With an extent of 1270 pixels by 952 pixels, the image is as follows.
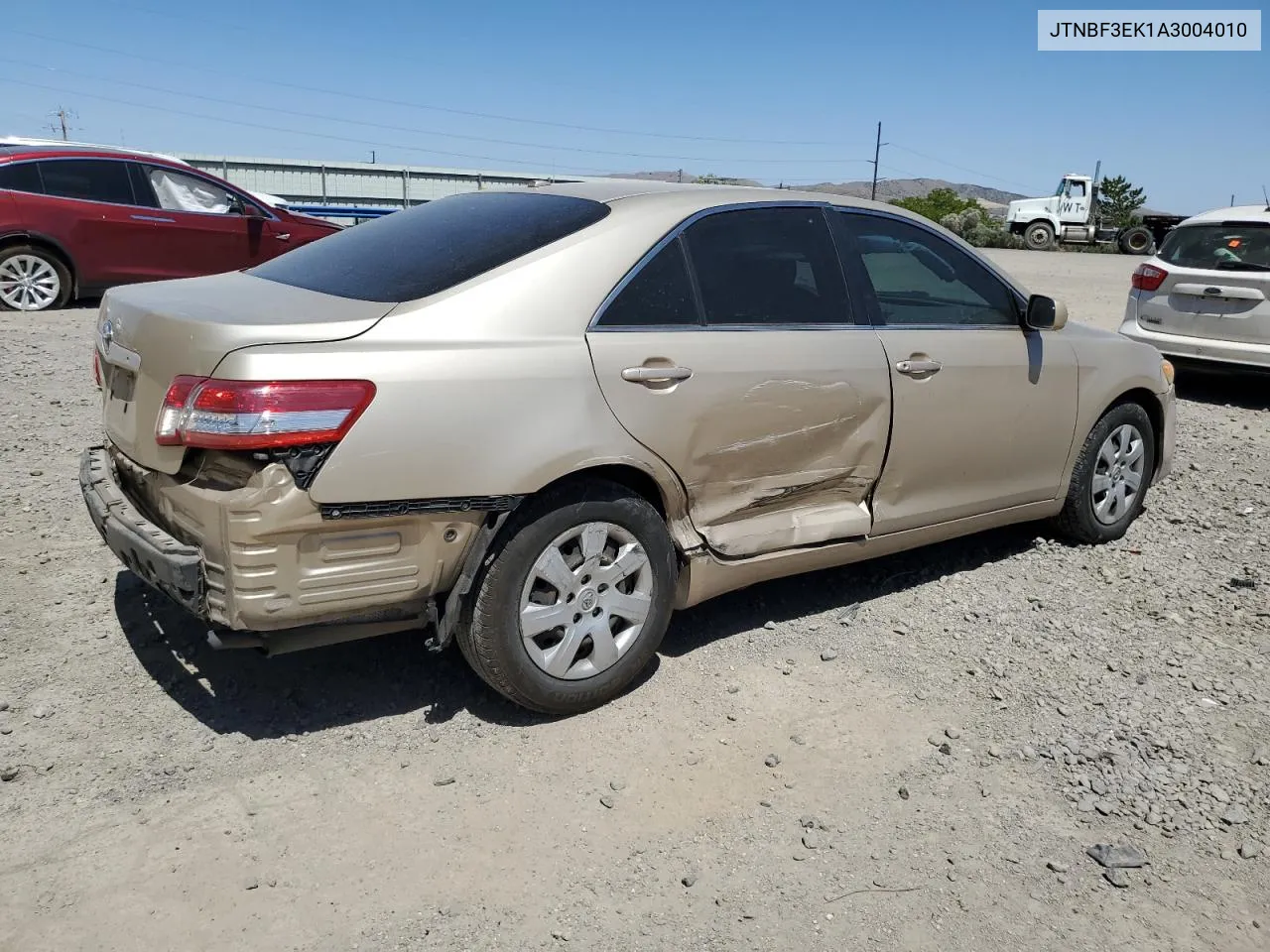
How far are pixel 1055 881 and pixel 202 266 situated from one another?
10.7 meters

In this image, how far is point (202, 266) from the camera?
11.4 m

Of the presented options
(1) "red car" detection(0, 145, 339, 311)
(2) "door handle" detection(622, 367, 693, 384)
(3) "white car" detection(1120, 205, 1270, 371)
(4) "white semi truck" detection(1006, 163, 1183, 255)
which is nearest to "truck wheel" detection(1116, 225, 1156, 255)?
(4) "white semi truck" detection(1006, 163, 1183, 255)

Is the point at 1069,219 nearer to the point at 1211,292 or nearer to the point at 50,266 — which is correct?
the point at 1211,292

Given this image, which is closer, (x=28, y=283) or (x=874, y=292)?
(x=874, y=292)

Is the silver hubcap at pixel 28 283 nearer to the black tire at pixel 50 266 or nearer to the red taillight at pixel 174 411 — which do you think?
the black tire at pixel 50 266

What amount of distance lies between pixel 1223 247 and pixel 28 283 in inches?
427

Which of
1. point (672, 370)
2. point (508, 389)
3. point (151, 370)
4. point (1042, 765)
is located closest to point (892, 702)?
point (1042, 765)

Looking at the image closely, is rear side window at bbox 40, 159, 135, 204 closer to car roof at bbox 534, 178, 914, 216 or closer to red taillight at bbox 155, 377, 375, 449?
car roof at bbox 534, 178, 914, 216

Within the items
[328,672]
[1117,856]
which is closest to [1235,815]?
[1117,856]

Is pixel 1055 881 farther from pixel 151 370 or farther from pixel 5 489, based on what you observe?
pixel 5 489

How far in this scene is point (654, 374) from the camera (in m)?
3.57

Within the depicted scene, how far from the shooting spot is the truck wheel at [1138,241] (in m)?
34.8

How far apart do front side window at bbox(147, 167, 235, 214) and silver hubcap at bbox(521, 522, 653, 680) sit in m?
9.32

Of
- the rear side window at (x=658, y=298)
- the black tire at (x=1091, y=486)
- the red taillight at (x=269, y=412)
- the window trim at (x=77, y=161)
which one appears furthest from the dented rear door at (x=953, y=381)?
the window trim at (x=77, y=161)
